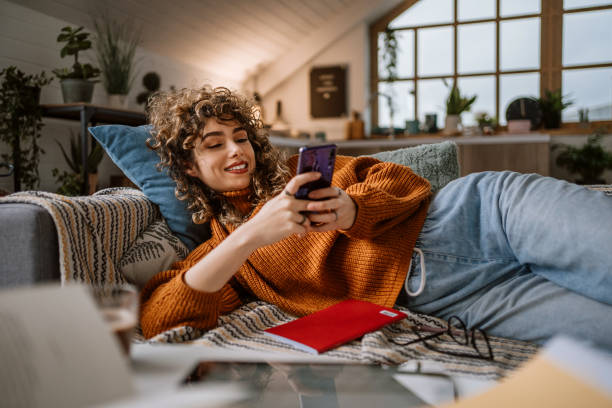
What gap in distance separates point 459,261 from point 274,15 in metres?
4.07

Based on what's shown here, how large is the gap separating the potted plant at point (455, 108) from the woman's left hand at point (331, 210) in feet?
13.6

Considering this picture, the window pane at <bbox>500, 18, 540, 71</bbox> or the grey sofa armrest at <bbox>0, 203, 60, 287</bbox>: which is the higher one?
the window pane at <bbox>500, 18, 540, 71</bbox>

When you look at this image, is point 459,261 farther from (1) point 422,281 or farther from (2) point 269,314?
(2) point 269,314

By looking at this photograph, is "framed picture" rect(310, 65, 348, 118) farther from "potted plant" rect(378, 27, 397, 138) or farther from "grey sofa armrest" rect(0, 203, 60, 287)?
"grey sofa armrest" rect(0, 203, 60, 287)

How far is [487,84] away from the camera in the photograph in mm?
5289

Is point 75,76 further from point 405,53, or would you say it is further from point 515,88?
point 515,88

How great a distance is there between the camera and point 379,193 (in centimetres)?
115

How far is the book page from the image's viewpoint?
320mm

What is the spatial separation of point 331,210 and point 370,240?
0.21 metres

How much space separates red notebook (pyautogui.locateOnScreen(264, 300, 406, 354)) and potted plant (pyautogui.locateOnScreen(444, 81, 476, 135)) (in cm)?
419

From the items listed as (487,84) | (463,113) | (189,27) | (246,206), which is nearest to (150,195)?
(246,206)

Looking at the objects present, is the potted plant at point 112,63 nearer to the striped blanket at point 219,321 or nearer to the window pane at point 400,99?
the striped blanket at point 219,321

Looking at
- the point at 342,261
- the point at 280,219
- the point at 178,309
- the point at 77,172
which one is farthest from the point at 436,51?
the point at 178,309

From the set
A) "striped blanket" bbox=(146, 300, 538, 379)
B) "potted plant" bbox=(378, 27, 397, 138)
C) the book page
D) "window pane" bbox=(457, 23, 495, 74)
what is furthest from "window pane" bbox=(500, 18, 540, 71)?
the book page
